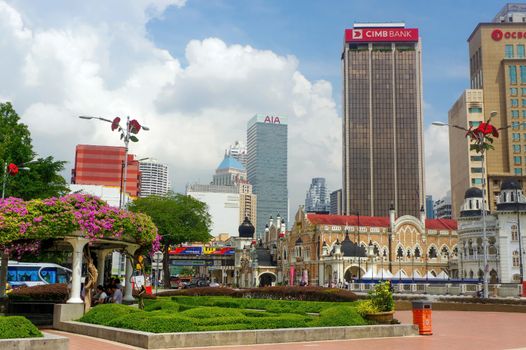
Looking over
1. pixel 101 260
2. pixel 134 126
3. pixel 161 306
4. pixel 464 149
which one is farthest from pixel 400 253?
pixel 161 306

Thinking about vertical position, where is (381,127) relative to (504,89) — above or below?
below

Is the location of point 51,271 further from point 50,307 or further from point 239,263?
point 239,263

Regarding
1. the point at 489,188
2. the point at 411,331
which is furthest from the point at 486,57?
the point at 411,331

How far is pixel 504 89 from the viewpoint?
→ 128000 millimetres

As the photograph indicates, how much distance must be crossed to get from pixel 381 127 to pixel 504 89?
3855 centimetres

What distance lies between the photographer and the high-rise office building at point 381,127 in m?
159

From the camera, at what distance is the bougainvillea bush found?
66.0 feet

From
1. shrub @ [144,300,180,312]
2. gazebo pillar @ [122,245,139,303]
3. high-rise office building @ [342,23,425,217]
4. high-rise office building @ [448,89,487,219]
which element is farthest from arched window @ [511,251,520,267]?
high-rise office building @ [342,23,425,217]

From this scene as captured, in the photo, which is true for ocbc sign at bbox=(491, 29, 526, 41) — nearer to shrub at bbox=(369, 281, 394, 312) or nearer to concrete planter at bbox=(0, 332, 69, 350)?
shrub at bbox=(369, 281, 394, 312)

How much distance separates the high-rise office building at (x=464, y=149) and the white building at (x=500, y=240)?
51.3 m

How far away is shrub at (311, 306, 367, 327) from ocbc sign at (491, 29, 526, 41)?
127 m

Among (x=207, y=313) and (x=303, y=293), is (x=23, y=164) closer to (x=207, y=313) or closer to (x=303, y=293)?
(x=303, y=293)

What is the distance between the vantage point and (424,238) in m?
99.8

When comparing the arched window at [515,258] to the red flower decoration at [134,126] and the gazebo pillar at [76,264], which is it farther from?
the gazebo pillar at [76,264]
